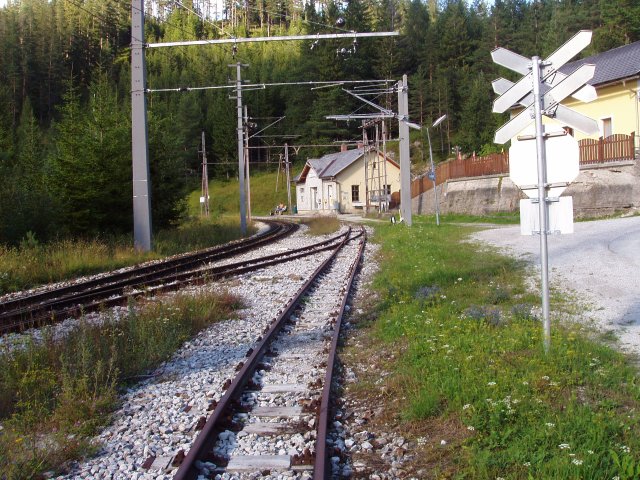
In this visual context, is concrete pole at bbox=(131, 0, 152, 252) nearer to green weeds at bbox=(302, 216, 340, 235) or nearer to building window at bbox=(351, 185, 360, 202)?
green weeds at bbox=(302, 216, 340, 235)

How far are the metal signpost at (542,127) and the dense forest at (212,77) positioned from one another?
51.4 feet

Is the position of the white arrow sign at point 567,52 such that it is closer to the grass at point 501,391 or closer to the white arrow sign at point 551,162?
the white arrow sign at point 551,162

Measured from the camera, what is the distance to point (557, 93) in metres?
6.02

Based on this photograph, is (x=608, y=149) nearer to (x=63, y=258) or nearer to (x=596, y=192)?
(x=596, y=192)

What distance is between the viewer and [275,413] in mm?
5453

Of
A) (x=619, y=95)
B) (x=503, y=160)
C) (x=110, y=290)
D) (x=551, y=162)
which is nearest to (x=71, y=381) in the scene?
(x=551, y=162)

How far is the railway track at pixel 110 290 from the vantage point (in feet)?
31.7

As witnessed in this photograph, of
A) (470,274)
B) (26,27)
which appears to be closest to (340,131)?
(26,27)

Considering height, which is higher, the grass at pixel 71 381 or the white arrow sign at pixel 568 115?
the white arrow sign at pixel 568 115

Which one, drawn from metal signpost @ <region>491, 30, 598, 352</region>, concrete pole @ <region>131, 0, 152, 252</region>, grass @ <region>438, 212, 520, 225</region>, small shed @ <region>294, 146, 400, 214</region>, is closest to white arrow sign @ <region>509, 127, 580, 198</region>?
metal signpost @ <region>491, 30, 598, 352</region>

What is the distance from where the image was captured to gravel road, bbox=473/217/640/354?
8211mm

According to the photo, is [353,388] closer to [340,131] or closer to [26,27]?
[340,131]

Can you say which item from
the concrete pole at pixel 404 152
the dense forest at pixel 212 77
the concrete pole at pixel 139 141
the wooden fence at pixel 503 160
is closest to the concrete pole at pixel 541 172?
the wooden fence at pixel 503 160

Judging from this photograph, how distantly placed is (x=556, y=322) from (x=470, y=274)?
4.54 metres
